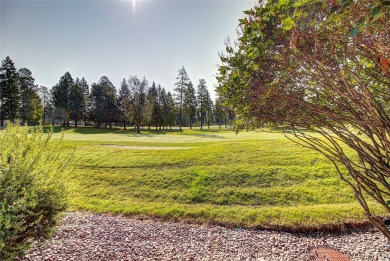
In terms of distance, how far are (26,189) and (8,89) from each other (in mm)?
45978

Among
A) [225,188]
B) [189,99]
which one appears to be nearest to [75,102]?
[189,99]

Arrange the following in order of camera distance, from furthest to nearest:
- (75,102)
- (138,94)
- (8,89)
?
1. (75,102)
2. (138,94)
3. (8,89)

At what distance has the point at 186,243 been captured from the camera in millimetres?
5652

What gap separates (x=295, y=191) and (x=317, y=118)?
6.59 meters

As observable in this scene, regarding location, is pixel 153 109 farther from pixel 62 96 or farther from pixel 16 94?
pixel 16 94

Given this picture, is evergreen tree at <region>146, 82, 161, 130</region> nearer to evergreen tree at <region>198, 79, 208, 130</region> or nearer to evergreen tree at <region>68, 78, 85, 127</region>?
evergreen tree at <region>198, 79, 208, 130</region>

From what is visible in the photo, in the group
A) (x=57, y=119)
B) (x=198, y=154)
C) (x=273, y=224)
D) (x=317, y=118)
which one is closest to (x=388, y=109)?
(x=317, y=118)

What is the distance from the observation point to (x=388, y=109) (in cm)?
244

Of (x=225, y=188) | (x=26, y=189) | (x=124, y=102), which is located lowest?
(x=225, y=188)

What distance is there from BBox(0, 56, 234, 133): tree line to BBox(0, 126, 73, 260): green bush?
3607 cm

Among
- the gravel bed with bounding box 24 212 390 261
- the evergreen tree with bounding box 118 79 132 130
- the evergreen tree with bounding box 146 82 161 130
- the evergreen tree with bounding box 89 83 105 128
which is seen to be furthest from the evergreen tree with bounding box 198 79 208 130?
the gravel bed with bounding box 24 212 390 261

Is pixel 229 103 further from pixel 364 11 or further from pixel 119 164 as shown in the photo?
pixel 119 164

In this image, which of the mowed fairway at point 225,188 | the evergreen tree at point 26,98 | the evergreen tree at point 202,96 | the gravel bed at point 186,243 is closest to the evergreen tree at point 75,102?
the evergreen tree at point 26,98

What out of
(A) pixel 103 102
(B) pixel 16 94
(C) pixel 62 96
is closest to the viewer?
(B) pixel 16 94
